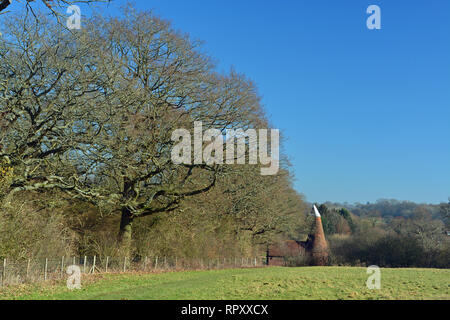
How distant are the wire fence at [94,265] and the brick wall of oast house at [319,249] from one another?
22.8 feet

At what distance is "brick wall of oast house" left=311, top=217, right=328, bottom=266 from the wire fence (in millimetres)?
6944

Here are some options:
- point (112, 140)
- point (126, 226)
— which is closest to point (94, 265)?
point (126, 226)

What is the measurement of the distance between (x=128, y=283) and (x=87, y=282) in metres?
1.81

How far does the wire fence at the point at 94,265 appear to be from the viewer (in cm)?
1745

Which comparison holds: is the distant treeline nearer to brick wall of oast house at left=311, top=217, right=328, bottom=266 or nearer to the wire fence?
brick wall of oast house at left=311, top=217, right=328, bottom=266

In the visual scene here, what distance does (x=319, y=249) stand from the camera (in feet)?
150

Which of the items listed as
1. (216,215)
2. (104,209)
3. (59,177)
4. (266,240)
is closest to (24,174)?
(59,177)

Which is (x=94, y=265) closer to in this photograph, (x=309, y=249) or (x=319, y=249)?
(x=319, y=249)

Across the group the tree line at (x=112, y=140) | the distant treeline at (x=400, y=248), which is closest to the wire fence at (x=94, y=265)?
the tree line at (x=112, y=140)

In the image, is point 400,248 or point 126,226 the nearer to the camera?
point 126,226

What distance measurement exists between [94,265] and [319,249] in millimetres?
28015

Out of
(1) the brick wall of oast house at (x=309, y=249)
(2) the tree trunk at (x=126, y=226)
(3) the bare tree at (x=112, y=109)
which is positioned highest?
(3) the bare tree at (x=112, y=109)

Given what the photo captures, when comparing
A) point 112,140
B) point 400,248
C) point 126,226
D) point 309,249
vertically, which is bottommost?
point 309,249

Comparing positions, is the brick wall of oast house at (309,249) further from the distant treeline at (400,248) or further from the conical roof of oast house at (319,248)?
the distant treeline at (400,248)
